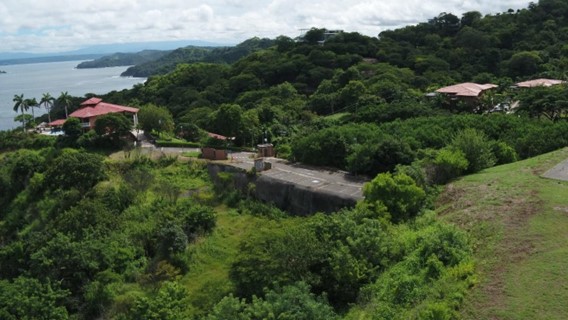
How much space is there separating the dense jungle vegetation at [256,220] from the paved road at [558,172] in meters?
3.00

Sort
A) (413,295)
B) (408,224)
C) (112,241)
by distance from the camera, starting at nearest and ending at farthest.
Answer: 1. (413,295)
2. (408,224)
3. (112,241)

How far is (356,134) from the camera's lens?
2583cm

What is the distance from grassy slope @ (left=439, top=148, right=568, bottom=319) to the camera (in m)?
11.2

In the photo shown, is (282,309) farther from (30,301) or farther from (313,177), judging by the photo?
(313,177)

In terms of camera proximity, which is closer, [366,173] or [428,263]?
[428,263]

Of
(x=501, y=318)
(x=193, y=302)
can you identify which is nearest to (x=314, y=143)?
(x=193, y=302)

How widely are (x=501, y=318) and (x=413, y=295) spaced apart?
80.5 inches

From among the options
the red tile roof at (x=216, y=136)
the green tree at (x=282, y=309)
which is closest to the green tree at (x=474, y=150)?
the green tree at (x=282, y=309)

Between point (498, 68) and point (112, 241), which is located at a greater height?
point (498, 68)

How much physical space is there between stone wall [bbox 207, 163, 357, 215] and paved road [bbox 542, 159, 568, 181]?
702 centimetres

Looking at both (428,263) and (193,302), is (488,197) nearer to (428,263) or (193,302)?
(428,263)

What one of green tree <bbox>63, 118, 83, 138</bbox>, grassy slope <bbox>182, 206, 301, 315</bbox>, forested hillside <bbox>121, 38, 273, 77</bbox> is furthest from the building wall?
forested hillside <bbox>121, 38, 273, 77</bbox>

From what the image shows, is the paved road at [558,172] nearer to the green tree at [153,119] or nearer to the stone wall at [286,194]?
the stone wall at [286,194]

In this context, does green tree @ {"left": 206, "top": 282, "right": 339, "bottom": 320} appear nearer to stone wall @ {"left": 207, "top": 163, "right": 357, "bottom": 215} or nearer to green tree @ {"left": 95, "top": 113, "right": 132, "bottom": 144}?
stone wall @ {"left": 207, "top": 163, "right": 357, "bottom": 215}
